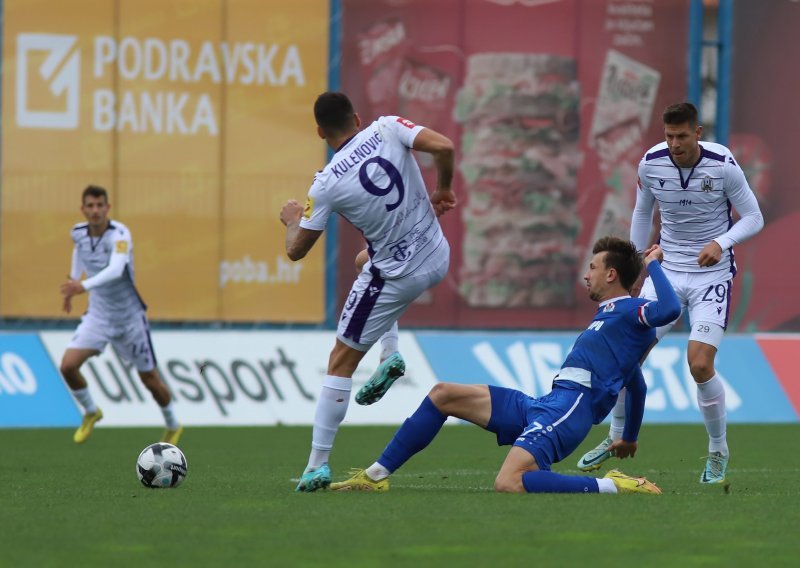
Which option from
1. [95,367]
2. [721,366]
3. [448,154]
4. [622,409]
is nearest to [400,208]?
[448,154]

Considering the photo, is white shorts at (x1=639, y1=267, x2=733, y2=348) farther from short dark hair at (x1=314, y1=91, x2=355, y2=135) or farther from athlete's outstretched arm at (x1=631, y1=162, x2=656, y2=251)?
short dark hair at (x1=314, y1=91, x2=355, y2=135)

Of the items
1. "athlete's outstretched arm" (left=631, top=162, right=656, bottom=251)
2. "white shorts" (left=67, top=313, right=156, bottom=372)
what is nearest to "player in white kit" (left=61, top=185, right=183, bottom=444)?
"white shorts" (left=67, top=313, right=156, bottom=372)

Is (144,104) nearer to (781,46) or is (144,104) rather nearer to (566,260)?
(566,260)

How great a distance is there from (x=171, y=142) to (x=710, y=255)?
969 cm

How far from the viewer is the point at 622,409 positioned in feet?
33.3

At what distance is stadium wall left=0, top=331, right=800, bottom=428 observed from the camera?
15.9m

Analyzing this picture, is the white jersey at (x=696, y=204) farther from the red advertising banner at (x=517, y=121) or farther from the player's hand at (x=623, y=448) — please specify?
the red advertising banner at (x=517, y=121)

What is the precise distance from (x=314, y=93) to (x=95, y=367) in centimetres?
435

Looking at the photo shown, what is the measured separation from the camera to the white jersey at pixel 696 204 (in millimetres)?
9836

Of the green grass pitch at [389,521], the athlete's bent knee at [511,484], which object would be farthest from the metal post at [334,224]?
the athlete's bent knee at [511,484]

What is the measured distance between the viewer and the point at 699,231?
10062mm

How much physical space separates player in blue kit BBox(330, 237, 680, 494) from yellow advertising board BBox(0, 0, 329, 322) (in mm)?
9761

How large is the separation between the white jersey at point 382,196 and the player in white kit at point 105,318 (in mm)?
5670

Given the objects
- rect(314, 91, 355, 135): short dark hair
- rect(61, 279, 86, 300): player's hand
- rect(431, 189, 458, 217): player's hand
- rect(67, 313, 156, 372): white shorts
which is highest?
rect(314, 91, 355, 135): short dark hair
